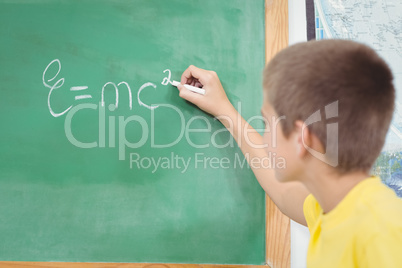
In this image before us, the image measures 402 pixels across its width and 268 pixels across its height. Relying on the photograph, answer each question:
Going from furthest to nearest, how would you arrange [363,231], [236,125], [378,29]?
[378,29], [236,125], [363,231]

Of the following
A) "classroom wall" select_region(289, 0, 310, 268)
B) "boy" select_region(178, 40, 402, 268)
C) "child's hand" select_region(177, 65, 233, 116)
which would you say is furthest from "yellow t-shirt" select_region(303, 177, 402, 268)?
"child's hand" select_region(177, 65, 233, 116)

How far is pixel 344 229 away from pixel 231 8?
2.04 ft

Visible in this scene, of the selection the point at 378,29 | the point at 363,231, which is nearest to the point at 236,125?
the point at 363,231

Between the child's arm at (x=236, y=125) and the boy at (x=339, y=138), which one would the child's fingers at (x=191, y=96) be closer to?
the child's arm at (x=236, y=125)

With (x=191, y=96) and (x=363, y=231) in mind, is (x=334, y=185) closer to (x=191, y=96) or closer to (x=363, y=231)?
(x=363, y=231)

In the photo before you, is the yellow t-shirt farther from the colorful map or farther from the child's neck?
the colorful map

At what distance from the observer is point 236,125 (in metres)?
0.85

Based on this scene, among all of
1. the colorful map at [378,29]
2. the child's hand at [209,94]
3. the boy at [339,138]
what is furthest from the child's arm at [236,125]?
the colorful map at [378,29]

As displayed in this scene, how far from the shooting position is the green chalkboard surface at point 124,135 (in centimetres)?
85

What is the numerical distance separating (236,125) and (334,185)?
0.30 metres

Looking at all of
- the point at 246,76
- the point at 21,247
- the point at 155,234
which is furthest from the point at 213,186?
the point at 21,247

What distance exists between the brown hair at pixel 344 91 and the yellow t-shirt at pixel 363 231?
0.07 meters

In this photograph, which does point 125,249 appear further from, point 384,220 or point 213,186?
point 384,220

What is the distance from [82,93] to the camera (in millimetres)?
881
